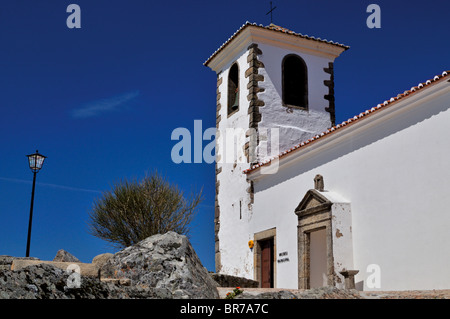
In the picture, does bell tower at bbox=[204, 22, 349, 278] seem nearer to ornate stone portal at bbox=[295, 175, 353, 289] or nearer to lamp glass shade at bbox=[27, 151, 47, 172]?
ornate stone portal at bbox=[295, 175, 353, 289]

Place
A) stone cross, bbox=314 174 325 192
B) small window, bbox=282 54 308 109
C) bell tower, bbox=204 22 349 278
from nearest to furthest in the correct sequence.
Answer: stone cross, bbox=314 174 325 192
bell tower, bbox=204 22 349 278
small window, bbox=282 54 308 109

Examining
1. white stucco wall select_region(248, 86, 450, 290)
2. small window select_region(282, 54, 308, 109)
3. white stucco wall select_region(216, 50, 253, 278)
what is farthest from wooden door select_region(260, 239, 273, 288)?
small window select_region(282, 54, 308, 109)

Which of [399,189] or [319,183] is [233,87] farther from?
[399,189]

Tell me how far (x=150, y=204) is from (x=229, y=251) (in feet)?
12.8

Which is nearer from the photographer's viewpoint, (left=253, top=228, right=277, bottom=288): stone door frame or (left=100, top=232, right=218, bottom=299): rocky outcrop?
(left=100, top=232, right=218, bottom=299): rocky outcrop

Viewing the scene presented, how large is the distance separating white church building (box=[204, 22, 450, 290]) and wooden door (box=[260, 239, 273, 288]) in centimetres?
3

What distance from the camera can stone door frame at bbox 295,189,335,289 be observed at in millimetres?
13141

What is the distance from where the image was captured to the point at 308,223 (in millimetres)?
14016

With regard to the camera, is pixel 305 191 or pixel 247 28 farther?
pixel 247 28

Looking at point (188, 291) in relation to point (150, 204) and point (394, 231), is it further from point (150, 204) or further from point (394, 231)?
point (150, 204)

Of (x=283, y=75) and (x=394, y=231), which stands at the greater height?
(x=283, y=75)

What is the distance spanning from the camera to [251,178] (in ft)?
56.6

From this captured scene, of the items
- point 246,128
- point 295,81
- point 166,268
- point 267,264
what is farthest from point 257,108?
point 166,268
